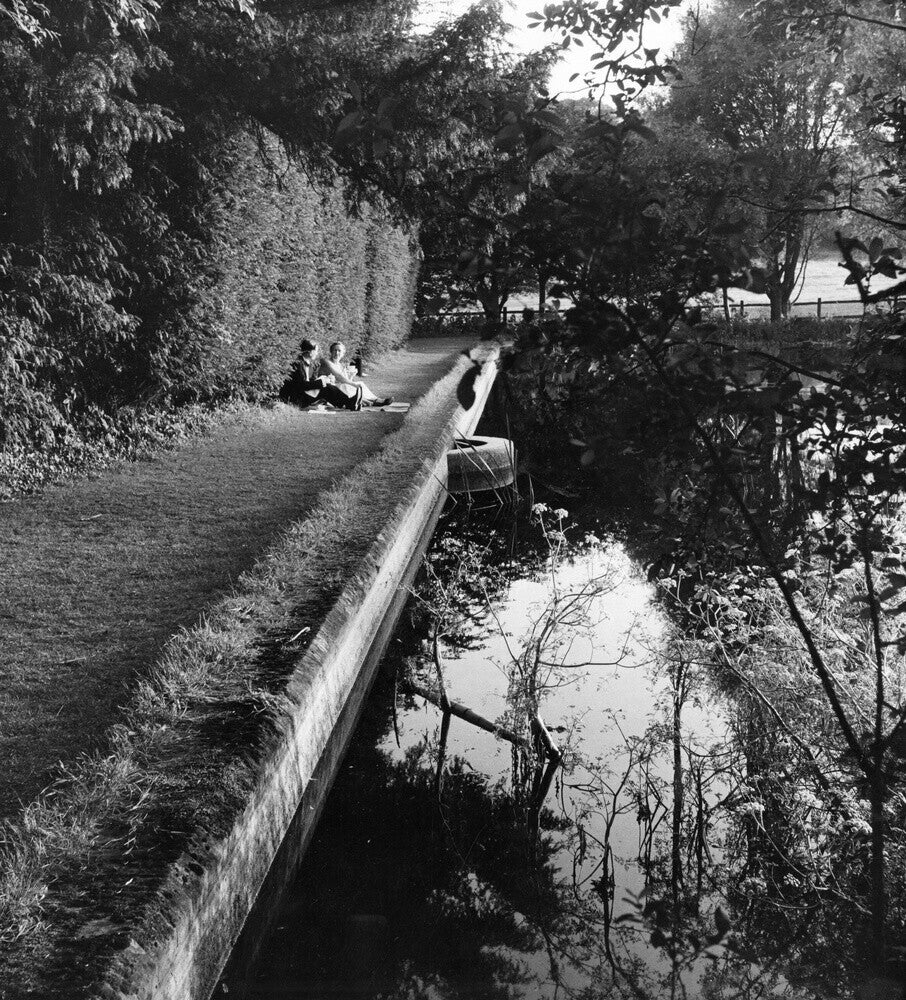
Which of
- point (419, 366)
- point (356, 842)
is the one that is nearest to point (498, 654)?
point (356, 842)

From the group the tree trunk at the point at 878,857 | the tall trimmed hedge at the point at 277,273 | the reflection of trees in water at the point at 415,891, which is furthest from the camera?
the tall trimmed hedge at the point at 277,273

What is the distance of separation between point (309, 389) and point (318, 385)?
0.17 m

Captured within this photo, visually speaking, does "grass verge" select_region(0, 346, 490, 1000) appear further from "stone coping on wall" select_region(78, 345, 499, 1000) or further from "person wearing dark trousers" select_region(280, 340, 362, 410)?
"person wearing dark trousers" select_region(280, 340, 362, 410)

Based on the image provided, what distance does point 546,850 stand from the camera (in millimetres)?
4332

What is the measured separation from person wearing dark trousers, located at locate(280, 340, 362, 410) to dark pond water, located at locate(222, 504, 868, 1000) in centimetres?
852

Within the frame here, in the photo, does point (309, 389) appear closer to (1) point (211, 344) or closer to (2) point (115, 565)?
(1) point (211, 344)

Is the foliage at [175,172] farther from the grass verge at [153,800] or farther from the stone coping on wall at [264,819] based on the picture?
the grass verge at [153,800]

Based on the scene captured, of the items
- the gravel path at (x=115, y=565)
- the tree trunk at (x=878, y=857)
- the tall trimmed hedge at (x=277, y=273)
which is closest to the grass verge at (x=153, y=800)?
the gravel path at (x=115, y=565)

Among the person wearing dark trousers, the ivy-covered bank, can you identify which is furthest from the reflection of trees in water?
the person wearing dark trousers

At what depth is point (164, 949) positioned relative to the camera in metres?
2.65

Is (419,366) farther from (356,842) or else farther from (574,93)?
(574,93)

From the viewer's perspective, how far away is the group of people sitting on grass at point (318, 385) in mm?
14516

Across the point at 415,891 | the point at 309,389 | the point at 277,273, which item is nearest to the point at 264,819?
the point at 415,891

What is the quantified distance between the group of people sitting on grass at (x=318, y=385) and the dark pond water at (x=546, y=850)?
8.53 meters
